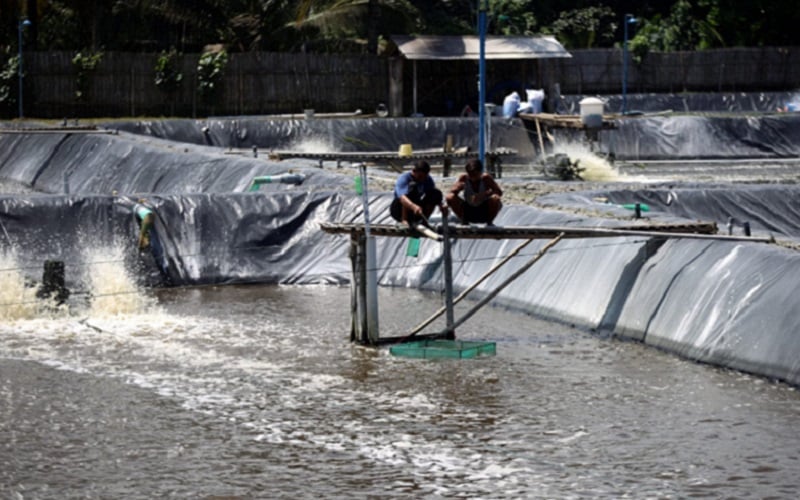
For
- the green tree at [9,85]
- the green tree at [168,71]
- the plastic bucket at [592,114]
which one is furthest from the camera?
the green tree at [168,71]

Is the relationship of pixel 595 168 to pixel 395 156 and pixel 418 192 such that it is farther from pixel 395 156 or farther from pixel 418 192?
pixel 418 192

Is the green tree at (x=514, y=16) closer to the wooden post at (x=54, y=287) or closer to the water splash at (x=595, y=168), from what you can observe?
the water splash at (x=595, y=168)

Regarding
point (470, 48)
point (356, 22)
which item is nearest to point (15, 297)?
point (356, 22)

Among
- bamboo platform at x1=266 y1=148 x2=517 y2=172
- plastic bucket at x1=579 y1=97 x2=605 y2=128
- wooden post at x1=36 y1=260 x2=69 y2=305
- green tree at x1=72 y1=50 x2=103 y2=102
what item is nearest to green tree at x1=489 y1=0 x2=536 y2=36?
green tree at x1=72 y1=50 x2=103 y2=102

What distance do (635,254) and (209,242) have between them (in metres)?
8.98

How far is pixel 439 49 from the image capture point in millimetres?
53406

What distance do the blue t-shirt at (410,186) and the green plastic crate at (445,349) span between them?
6.24 feet

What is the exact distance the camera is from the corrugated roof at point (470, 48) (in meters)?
53.2

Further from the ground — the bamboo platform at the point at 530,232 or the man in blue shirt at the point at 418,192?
the man in blue shirt at the point at 418,192

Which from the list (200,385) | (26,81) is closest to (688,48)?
(26,81)

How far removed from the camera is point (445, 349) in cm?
1845

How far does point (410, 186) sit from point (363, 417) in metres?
4.60

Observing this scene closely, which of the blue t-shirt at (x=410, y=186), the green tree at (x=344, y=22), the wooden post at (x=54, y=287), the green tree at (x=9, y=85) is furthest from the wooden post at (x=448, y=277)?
the green tree at (x=9, y=85)

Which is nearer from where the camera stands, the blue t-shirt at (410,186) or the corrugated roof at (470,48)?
the blue t-shirt at (410,186)
